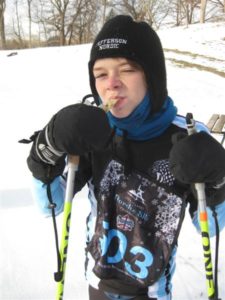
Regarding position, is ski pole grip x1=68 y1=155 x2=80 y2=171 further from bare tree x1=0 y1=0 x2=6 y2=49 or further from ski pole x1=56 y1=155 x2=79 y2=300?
bare tree x1=0 y1=0 x2=6 y2=49

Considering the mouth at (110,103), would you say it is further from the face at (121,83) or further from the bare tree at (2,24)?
the bare tree at (2,24)

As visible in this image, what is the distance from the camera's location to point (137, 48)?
51.4 inches

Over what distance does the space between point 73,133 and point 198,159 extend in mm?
346

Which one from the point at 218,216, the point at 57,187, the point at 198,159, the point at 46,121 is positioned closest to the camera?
the point at 198,159

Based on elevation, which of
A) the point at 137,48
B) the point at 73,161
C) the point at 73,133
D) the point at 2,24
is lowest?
the point at 2,24

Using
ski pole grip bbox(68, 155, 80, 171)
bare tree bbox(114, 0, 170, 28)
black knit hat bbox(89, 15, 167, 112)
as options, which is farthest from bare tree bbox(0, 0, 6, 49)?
ski pole grip bbox(68, 155, 80, 171)

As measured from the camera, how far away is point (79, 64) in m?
11.7

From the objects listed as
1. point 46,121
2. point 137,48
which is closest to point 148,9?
point 46,121

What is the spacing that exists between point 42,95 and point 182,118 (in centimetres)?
743

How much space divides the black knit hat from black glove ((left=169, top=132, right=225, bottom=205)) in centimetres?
33

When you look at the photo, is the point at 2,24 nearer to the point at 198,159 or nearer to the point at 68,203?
the point at 68,203

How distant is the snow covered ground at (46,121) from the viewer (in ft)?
8.76

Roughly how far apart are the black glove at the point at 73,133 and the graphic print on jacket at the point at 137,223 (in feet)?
0.98

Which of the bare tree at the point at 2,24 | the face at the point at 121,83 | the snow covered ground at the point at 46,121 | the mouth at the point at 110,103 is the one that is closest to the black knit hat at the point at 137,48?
the face at the point at 121,83
